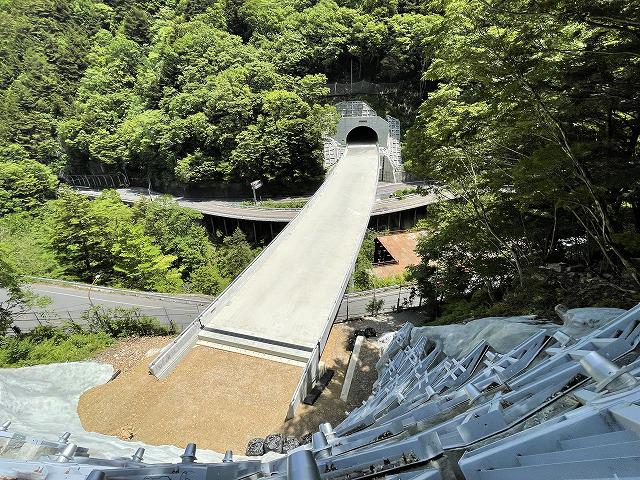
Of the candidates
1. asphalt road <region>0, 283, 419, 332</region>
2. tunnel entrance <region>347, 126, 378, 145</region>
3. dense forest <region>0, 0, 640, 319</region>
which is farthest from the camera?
tunnel entrance <region>347, 126, 378, 145</region>

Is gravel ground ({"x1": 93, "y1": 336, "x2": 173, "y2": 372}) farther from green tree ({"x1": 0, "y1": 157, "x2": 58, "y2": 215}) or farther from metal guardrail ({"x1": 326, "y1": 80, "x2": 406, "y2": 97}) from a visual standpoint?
metal guardrail ({"x1": 326, "y1": 80, "x2": 406, "y2": 97})

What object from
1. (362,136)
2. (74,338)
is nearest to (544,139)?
(74,338)

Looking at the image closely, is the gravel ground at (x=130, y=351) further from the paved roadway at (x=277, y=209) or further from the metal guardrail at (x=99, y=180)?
the metal guardrail at (x=99, y=180)

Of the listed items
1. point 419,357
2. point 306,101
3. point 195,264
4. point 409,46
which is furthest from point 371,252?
point 409,46

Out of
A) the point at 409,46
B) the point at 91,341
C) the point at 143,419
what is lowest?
the point at 91,341

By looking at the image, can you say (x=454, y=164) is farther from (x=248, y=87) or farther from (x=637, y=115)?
(x=248, y=87)

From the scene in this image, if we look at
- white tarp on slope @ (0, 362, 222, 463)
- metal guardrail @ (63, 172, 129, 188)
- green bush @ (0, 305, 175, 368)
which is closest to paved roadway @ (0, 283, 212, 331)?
green bush @ (0, 305, 175, 368)

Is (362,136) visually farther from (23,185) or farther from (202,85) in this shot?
(23,185)
